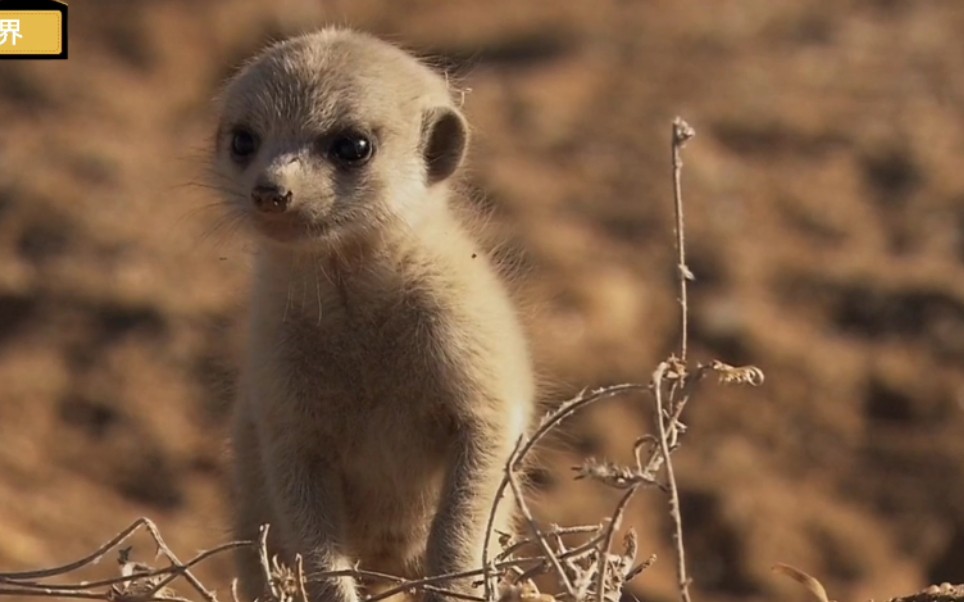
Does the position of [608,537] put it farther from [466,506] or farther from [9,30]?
[9,30]

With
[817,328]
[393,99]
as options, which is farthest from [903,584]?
[393,99]

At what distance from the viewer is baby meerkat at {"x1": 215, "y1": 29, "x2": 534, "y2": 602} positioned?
4.51 m

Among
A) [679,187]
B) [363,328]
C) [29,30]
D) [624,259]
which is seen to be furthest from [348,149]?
[624,259]

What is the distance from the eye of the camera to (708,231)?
10.6m

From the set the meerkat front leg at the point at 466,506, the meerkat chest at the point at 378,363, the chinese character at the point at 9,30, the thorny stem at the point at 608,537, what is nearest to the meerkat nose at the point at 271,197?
the meerkat chest at the point at 378,363

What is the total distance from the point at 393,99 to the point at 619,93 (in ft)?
26.0

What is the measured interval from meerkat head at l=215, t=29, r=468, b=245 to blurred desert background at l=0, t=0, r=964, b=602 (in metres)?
0.60

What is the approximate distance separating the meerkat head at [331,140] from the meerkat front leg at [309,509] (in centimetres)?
60

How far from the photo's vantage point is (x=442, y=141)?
4.85 meters

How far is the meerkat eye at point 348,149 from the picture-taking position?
4535 millimetres

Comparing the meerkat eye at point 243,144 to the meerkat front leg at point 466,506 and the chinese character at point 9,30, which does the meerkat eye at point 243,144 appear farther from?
the chinese character at point 9,30

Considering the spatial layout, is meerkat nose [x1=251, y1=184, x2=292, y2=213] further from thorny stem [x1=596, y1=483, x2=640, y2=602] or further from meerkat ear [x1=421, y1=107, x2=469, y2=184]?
thorny stem [x1=596, y1=483, x2=640, y2=602]

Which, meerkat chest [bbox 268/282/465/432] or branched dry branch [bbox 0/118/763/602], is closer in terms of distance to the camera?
branched dry branch [bbox 0/118/763/602]

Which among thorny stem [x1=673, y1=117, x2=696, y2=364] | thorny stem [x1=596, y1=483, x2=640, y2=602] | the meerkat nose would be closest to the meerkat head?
the meerkat nose
